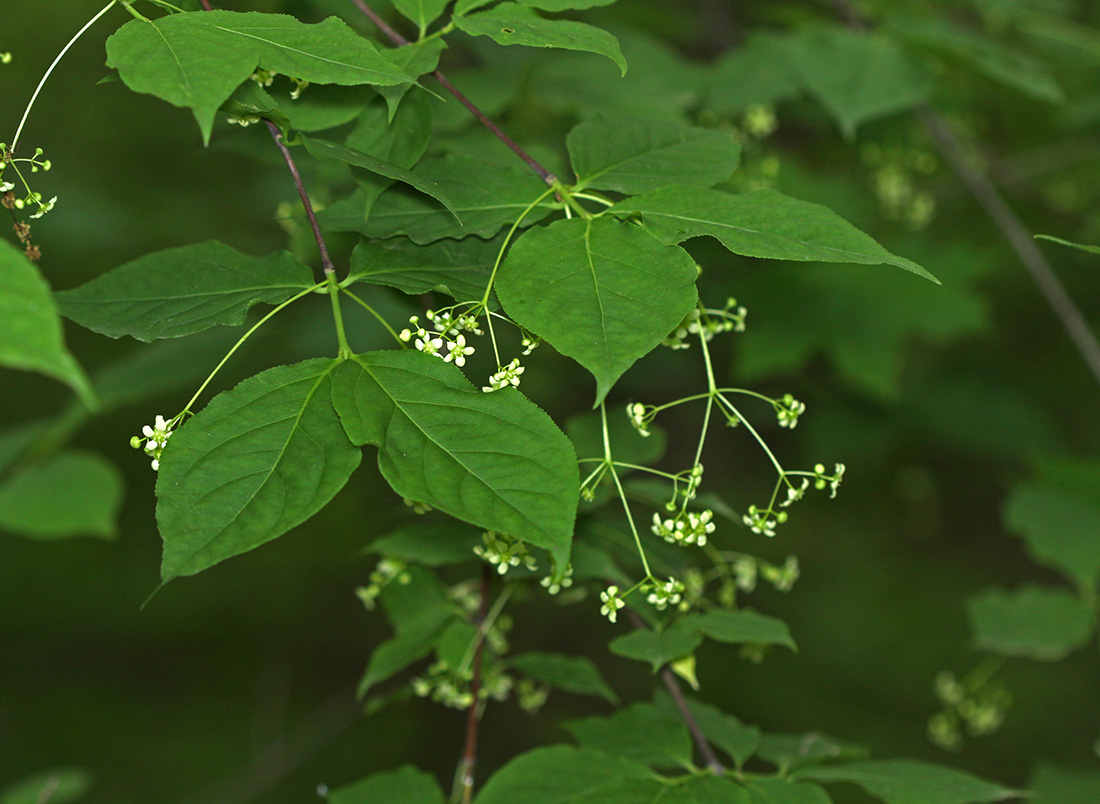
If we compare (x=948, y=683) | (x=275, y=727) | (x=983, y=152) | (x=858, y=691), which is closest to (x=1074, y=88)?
(x=983, y=152)

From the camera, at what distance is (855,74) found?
3.09m

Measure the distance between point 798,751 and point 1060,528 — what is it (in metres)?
2.09

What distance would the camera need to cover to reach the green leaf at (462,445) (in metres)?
1.14

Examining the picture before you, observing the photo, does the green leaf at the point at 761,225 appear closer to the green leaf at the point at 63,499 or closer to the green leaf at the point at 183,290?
the green leaf at the point at 183,290

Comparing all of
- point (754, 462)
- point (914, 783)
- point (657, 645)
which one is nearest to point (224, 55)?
point (657, 645)

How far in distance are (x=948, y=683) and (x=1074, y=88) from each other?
334cm

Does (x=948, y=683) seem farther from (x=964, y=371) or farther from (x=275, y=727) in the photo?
(x=275, y=727)

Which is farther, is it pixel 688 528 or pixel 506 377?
pixel 688 528

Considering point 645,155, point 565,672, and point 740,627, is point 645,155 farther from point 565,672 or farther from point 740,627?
point 565,672

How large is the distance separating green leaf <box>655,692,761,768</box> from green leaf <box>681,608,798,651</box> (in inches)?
12.3

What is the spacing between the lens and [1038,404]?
5434 millimetres

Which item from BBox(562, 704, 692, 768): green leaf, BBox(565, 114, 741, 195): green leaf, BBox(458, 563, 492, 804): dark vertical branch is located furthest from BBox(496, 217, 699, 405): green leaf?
BBox(562, 704, 692, 768): green leaf

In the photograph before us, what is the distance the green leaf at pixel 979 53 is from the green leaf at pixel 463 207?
2.16m

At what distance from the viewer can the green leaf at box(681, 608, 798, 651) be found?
63.9 inches
